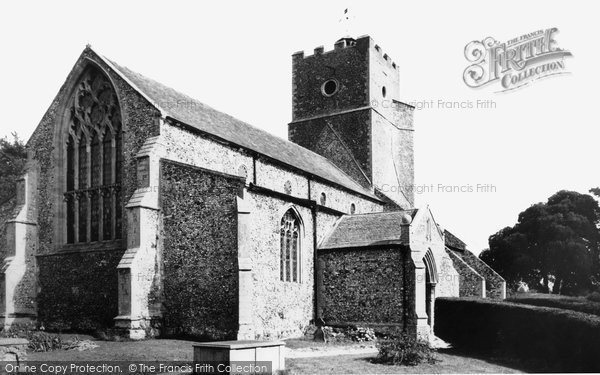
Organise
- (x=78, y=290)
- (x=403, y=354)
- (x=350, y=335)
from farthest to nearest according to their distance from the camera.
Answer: (x=350, y=335) < (x=78, y=290) < (x=403, y=354)

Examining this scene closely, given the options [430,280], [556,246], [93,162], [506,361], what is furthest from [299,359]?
[556,246]

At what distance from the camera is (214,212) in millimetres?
21438

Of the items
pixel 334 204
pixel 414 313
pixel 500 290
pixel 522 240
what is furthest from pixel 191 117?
pixel 522 240

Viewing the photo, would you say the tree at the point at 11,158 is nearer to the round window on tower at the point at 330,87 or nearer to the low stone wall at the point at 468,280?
the round window on tower at the point at 330,87

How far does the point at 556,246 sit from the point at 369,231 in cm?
3229

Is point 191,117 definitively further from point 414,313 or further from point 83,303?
point 414,313

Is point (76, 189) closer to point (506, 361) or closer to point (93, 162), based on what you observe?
point (93, 162)

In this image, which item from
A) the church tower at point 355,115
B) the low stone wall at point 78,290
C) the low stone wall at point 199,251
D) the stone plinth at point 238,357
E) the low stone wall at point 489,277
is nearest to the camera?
the stone plinth at point 238,357


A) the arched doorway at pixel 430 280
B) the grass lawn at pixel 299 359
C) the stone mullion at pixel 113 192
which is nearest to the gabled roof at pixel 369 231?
the arched doorway at pixel 430 280

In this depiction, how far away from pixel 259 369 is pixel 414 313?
11.3 meters

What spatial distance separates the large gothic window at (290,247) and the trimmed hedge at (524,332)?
690 cm

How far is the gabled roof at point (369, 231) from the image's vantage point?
24.9 meters

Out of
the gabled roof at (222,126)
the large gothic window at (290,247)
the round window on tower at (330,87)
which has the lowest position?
the large gothic window at (290,247)

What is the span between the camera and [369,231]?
2652 cm
